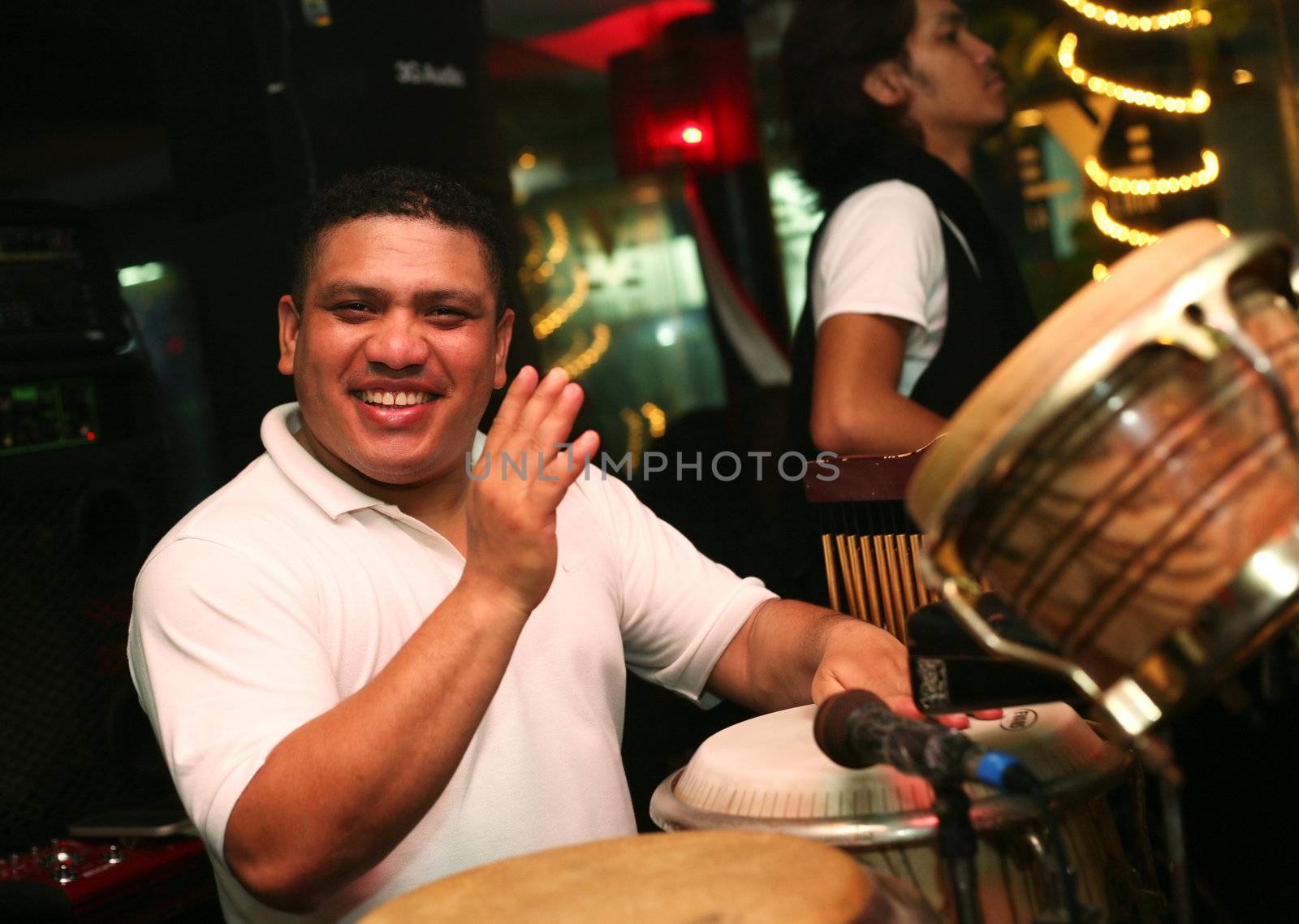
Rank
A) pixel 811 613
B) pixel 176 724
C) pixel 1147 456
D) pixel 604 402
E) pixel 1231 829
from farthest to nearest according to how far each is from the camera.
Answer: pixel 604 402 < pixel 1231 829 < pixel 811 613 < pixel 176 724 < pixel 1147 456

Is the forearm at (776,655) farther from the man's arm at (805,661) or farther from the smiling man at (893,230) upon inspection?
the smiling man at (893,230)

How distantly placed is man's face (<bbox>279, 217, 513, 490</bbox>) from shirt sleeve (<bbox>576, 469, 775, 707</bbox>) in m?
0.36

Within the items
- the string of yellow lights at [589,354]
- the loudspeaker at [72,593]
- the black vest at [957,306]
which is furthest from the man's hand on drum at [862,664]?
the string of yellow lights at [589,354]

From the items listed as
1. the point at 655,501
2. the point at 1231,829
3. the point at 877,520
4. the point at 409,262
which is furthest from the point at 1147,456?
the point at 1231,829

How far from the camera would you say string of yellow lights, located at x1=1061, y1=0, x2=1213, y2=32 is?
3463 mm

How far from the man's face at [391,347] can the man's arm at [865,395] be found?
67 cm

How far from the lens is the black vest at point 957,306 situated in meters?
2.30

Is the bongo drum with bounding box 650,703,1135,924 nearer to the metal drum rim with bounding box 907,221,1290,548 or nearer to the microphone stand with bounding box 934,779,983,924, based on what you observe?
the microphone stand with bounding box 934,779,983,924

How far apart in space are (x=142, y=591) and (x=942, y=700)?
3.05ft

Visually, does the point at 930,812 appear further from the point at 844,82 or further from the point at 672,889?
the point at 844,82

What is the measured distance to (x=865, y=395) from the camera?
2.17 metres

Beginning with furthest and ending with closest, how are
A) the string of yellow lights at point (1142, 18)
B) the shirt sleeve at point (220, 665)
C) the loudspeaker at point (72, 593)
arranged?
the string of yellow lights at point (1142, 18) < the loudspeaker at point (72, 593) < the shirt sleeve at point (220, 665)

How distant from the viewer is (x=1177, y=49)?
140 inches

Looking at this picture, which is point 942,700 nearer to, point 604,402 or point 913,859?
point 913,859
